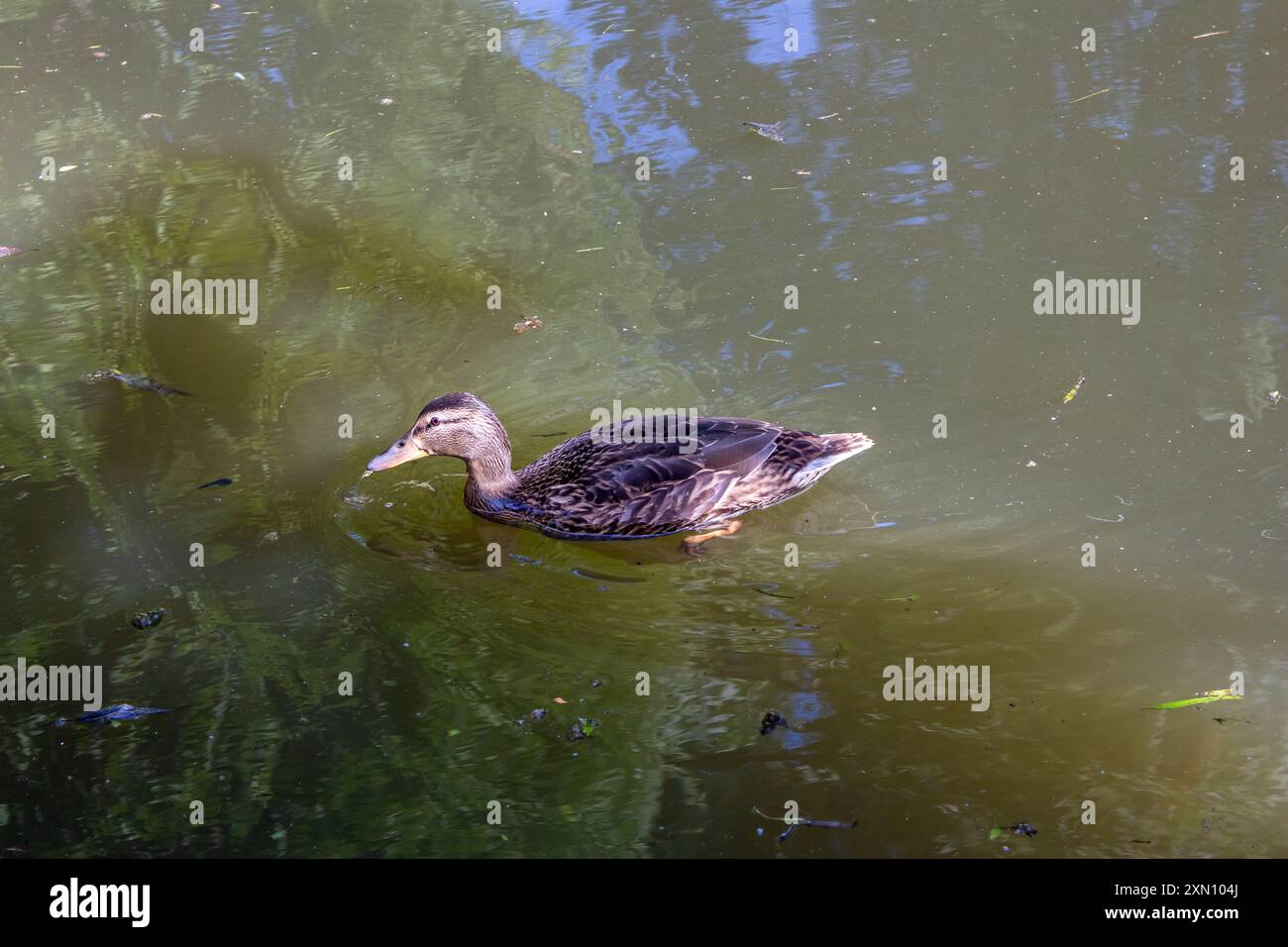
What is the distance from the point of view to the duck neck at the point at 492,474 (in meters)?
7.97

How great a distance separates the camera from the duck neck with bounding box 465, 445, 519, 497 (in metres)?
7.97

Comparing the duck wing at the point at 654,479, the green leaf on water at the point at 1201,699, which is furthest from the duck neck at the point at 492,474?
the green leaf on water at the point at 1201,699

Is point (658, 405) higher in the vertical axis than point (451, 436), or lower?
higher

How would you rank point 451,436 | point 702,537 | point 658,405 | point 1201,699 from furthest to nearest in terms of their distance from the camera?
1. point 658,405
2. point 451,436
3. point 702,537
4. point 1201,699

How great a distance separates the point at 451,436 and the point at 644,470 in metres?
1.22

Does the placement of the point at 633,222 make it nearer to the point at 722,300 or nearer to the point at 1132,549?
the point at 722,300

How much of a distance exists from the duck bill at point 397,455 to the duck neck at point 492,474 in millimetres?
355

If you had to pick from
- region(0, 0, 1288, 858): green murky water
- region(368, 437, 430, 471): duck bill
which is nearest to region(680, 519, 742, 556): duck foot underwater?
region(0, 0, 1288, 858): green murky water

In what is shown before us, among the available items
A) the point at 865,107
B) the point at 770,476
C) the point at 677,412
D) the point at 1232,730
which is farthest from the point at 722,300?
the point at 1232,730

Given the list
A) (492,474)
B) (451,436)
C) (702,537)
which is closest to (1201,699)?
(702,537)

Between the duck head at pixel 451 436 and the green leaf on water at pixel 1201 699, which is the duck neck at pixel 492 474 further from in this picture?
the green leaf on water at pixel 1201 699

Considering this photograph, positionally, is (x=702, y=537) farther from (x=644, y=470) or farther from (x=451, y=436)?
(x=451, y=436)

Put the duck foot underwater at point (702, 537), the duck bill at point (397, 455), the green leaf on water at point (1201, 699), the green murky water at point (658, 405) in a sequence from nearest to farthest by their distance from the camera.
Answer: the green murky water at point (658, 405), the green leaf on water at point (1201, 699), the duck foot underwater at point (702, 537), the duck bill at point (397, 455)

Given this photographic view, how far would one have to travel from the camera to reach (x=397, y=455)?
775 centimetres
